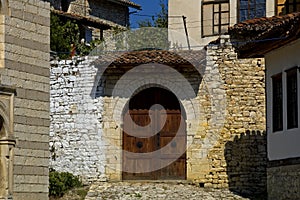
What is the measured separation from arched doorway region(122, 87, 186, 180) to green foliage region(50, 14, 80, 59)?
469cm

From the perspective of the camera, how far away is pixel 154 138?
26.4 m

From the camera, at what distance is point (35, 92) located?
19.8 m

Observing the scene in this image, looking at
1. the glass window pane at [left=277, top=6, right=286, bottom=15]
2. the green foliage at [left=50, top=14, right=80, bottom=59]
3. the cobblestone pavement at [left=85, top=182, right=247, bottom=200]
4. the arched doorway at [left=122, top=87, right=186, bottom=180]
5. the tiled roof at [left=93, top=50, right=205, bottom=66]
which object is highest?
the glass window pane at [left=277, top=6, right=286, bottom=15]

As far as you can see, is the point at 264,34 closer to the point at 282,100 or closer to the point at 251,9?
the point at 282,100

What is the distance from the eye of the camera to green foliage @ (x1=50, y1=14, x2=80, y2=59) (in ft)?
102

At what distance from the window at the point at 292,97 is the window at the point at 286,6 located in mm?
7596

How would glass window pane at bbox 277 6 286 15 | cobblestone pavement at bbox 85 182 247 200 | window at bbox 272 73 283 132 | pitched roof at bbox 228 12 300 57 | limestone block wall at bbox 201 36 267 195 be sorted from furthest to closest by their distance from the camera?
glass window pane at bbox 277 6 286 15
limestone block wall at bbox 201 36 267 195
cobblestone pavement at bbox 85 182 247 200
window at bbox 272 73 283 132
pitched roof at bbox 228 12 300 57

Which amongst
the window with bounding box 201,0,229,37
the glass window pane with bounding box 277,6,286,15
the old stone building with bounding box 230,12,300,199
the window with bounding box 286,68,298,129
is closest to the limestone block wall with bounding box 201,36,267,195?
the old stone building with bounding box 230,12,300,199

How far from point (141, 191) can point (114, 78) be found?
374cm

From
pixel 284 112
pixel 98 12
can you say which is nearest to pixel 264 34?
pixel 284 112

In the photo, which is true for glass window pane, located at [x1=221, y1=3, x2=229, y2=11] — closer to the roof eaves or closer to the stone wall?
the stone wall

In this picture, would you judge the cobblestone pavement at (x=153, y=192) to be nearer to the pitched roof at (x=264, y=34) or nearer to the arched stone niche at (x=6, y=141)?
the pitched roof at (x=264, y=34)

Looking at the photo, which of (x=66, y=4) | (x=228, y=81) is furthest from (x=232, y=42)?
(x=66, y=4)

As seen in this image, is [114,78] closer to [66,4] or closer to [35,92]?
[35,92]
